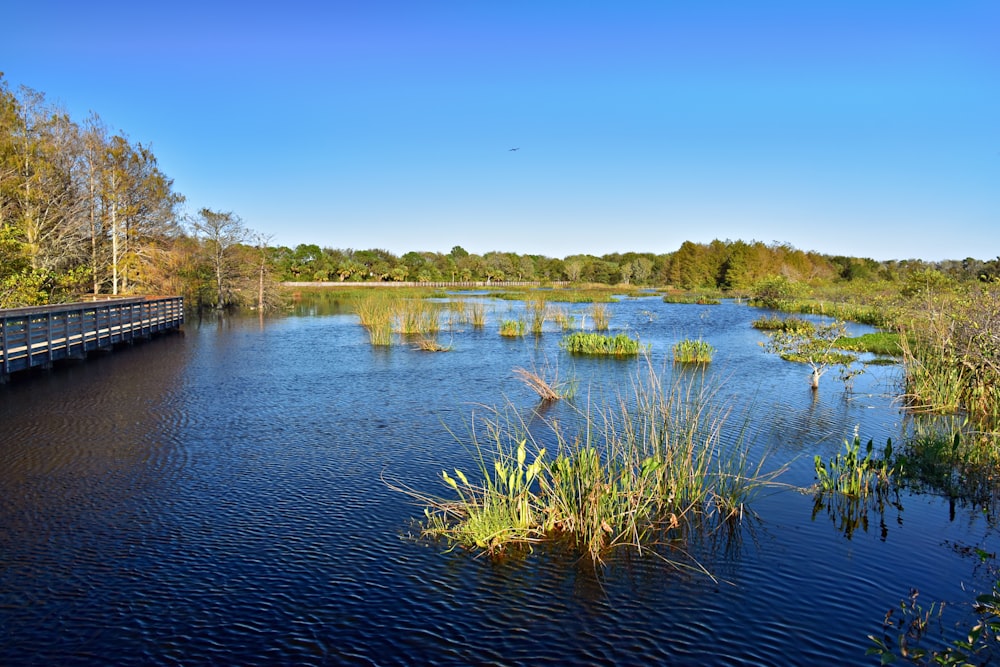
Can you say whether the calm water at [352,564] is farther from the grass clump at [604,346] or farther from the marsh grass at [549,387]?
the grass clump at [604,346]

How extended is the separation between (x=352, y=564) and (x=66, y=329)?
40.3 ft

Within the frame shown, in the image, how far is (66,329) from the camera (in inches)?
554

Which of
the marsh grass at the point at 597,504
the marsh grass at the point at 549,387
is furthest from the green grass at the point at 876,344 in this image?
the marsh grass at the point at 597,504

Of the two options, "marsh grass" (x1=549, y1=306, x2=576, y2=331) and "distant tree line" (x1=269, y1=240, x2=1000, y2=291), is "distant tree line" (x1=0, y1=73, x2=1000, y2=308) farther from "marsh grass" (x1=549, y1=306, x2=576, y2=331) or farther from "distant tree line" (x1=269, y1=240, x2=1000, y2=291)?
"distant tree line" (x1=269, y1=240, x2=1000, y2=291)

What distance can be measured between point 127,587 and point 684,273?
229 ft

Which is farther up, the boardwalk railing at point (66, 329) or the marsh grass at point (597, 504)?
the boardwalk railing at point (66, 329)

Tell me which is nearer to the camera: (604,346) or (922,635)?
(922,635)

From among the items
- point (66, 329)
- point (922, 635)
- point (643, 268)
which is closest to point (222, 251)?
point (66, 329)

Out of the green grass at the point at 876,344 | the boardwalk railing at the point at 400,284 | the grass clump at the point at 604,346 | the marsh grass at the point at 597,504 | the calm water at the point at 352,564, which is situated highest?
the boardwalk railing at the point at 400,284

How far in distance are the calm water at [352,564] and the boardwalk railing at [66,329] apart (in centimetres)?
282

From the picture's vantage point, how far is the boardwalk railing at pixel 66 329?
11961mm

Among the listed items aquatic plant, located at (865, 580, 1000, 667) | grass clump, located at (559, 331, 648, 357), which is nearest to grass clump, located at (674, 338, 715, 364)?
grass clump, located at (559, 331, 648, 357)

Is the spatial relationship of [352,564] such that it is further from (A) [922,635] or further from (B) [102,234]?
(B) [102,234]

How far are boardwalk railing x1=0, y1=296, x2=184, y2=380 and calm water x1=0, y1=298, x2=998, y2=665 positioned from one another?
282 centimetres
